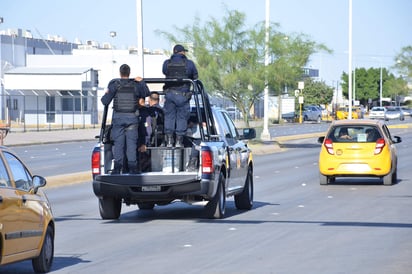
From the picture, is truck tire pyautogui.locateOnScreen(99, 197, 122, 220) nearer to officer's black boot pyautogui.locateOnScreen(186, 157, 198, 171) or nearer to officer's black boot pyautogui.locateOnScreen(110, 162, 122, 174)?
officer's black boot pyautogui.locateOnScreen(110, 162, 122, 174)

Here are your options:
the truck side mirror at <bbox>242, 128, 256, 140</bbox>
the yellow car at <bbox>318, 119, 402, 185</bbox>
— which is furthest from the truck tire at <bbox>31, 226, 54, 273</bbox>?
the yellow car at <bbox>318, 119, 402, 185</bbox>

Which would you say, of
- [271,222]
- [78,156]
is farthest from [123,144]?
[78,156]

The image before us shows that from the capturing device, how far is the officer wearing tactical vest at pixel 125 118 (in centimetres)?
1627

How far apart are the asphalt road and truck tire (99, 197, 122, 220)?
0.20 metres

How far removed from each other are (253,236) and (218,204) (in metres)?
2.31

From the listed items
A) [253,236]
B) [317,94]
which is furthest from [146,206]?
[317,94]

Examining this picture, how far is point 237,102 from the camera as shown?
48875 mm

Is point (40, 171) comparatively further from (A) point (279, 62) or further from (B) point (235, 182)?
(A) point (279, 62)

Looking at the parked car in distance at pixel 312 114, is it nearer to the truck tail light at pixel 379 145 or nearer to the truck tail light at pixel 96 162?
the truck tail light at pixel 379 145

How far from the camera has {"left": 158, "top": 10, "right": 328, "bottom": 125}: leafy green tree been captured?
47625 mm

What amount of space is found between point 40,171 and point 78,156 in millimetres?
9504

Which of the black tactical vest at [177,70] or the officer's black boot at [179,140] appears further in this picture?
the black tactical vest at [177,70]

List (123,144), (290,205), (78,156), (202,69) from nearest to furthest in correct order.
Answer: (123,144), (290,205), (78,156), (202,69)

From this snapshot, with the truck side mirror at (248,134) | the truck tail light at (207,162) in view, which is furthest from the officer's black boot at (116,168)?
the truck side mirror at (248,134)
